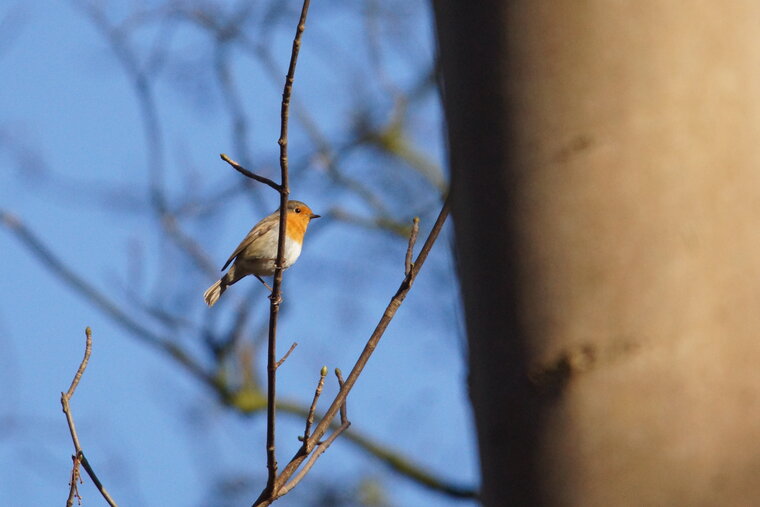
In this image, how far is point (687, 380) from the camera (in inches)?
21.7

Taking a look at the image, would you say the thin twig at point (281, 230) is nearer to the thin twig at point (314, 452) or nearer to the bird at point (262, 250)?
the thin twig at point (314, 452)

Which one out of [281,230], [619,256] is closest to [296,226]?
[281,230]

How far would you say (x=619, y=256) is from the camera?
58 centimetres

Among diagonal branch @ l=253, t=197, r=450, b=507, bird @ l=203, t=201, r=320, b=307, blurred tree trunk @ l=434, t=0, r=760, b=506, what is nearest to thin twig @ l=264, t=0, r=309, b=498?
diagonal branch @ l=253, t=197, r=450, b=507

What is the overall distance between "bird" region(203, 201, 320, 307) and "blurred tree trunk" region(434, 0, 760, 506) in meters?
4.14

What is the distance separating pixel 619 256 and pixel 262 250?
4.52 m

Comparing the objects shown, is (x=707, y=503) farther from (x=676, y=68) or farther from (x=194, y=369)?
(x=194, y=369)

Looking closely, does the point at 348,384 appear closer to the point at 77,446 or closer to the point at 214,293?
the point at 77,446

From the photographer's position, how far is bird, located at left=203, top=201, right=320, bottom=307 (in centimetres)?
497

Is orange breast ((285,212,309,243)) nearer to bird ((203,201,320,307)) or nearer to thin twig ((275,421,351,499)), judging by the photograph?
bird ((203,201,320,307))

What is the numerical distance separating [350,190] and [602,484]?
812 cm

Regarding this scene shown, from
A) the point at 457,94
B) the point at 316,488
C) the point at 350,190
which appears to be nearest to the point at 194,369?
the point at 316,488

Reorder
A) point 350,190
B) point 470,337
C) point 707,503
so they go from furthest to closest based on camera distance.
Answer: point 350,190 → point 470,337 → point 707,503

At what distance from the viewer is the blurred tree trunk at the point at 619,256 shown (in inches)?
21.7
